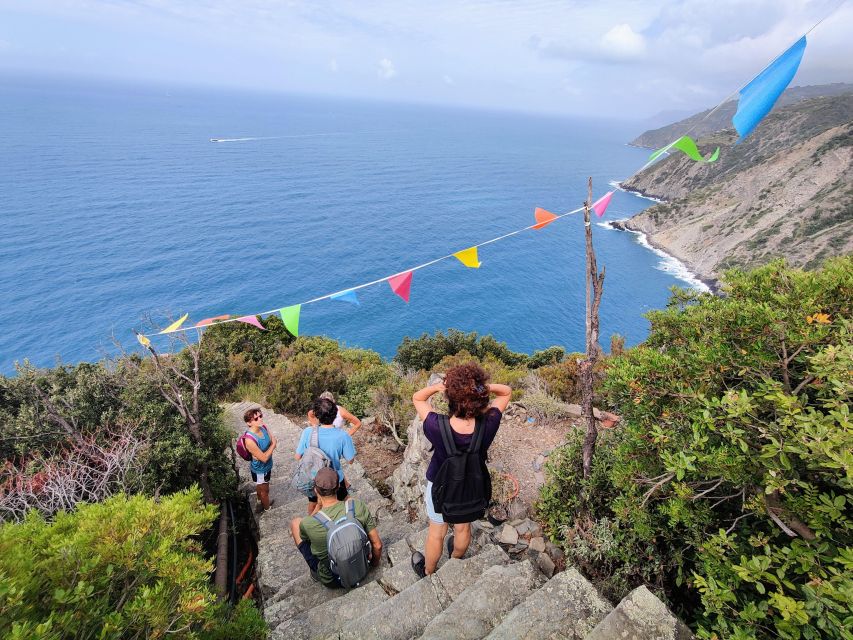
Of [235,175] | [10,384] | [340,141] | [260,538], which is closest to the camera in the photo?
[260,538]

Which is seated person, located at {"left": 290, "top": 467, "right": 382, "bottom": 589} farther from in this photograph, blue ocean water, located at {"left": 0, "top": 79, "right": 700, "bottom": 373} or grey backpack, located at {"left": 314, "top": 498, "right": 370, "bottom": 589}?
blue ocean water, located at {"left": 0, "top": 79, "right": 700, "bottom": 373}

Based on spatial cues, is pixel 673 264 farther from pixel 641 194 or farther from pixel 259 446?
pixel 259 446

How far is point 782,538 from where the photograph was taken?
8.98 ft

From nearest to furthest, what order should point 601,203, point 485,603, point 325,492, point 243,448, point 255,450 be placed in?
point 485,603, point 325,492, point 255,450, point 243,448, point 601,203

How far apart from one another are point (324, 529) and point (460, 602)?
1435 millimetres

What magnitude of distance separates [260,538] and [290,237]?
46.6 metres

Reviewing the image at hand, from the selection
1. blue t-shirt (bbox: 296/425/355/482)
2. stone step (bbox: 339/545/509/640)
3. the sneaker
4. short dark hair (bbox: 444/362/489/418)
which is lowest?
the sneaker

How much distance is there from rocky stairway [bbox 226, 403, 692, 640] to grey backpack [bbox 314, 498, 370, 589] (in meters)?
0.21

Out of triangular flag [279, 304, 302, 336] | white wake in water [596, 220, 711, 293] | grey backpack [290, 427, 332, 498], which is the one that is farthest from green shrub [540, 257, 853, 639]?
white wake in water [596, 220, 711, 293]

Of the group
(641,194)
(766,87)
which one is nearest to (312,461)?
(766,87)

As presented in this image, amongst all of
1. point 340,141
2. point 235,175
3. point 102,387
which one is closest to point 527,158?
point 340,141

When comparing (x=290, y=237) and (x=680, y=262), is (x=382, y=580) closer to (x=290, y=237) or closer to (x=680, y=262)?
(x=290, y=237)

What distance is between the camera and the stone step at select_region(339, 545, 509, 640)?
3291 millimetres

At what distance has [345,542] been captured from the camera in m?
3.92
